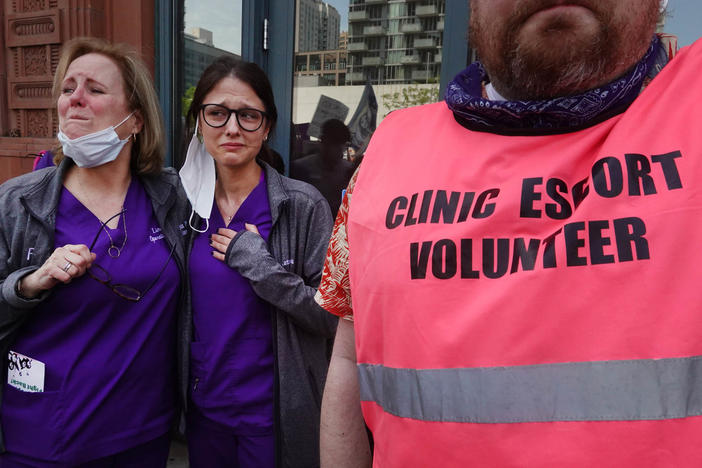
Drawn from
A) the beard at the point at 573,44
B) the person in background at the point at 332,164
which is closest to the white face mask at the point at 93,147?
the person in background at the point at 332,164

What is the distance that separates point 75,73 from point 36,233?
66 centimetres

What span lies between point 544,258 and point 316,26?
9.13 ft

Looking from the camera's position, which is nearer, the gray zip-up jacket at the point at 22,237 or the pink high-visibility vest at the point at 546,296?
the pink high-visibility vest at the point at 546,296

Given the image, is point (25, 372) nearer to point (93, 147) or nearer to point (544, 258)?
point (93, 147)

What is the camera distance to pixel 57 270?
1.53 m

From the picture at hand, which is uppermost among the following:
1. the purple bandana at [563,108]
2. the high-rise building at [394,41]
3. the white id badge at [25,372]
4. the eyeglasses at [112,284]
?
the high-rise building at [394,41]

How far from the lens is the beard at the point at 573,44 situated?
816mm

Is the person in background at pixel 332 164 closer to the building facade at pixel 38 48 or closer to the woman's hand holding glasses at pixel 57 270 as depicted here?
the building facade at pixel 38 48

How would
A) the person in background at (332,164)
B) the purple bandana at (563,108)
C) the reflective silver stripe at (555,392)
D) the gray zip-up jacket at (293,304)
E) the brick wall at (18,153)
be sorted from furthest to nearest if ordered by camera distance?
the brick wall at (18,153) → the person in background at (332,164) → the gray zip-up jacket at (293,304) → the purple bandana at (563,108) → the reflective silver stripe at (555,392)

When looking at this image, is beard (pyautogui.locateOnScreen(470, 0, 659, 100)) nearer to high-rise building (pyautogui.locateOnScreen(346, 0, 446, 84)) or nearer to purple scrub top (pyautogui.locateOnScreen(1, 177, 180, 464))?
purple scrub top (pyautogui.locateOnScreen(1, 177, 180, 464))

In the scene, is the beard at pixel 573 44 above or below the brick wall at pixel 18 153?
above

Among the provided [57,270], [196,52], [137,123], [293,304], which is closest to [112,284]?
[57,270]

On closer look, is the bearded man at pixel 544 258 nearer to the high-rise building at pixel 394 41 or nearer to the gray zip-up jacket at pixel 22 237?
the gray zip-up jacket at pixel 22 237

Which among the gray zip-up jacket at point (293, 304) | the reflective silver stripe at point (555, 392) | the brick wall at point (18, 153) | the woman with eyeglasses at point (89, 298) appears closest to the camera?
the reflective silver stripe at point (555, 392)
